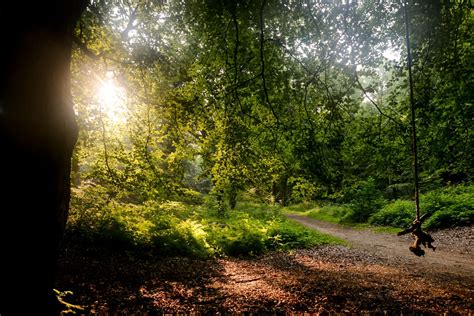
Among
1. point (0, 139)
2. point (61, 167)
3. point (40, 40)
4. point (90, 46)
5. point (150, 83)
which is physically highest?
point (90, 46)

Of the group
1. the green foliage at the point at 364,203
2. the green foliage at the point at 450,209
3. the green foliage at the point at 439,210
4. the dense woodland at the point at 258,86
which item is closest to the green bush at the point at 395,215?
the green foliage at the point at 439,210

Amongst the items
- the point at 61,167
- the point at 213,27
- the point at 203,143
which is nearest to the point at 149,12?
the point at 213,27

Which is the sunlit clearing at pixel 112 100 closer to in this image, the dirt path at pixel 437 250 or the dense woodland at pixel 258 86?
the dense woodland at pixel 258 86

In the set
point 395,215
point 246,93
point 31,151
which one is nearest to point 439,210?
point 395,215

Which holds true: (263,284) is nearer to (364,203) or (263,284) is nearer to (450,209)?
(450,209)

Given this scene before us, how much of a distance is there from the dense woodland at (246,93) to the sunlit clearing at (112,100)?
0.03 meters

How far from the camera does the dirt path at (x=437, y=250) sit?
8.01 m

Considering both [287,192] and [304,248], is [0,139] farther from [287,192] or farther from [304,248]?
[287,192]

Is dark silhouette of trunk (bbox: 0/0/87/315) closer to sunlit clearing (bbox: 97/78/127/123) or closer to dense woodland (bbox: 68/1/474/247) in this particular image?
dense woodland (bbox: 68/1/474/247)

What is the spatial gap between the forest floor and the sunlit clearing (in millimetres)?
2967

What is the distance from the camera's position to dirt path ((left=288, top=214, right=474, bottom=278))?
315 inches

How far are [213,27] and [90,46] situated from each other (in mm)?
2597

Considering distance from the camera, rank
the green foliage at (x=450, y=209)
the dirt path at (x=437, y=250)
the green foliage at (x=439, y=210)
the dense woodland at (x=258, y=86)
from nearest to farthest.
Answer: the dense woodland at (x=258, y=86) < the dirt path at (x=437, y=250) < the green foliage at (x=450, y=209) < the green foliage at (x=439, y=210)

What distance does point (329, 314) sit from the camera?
14.3 ft
